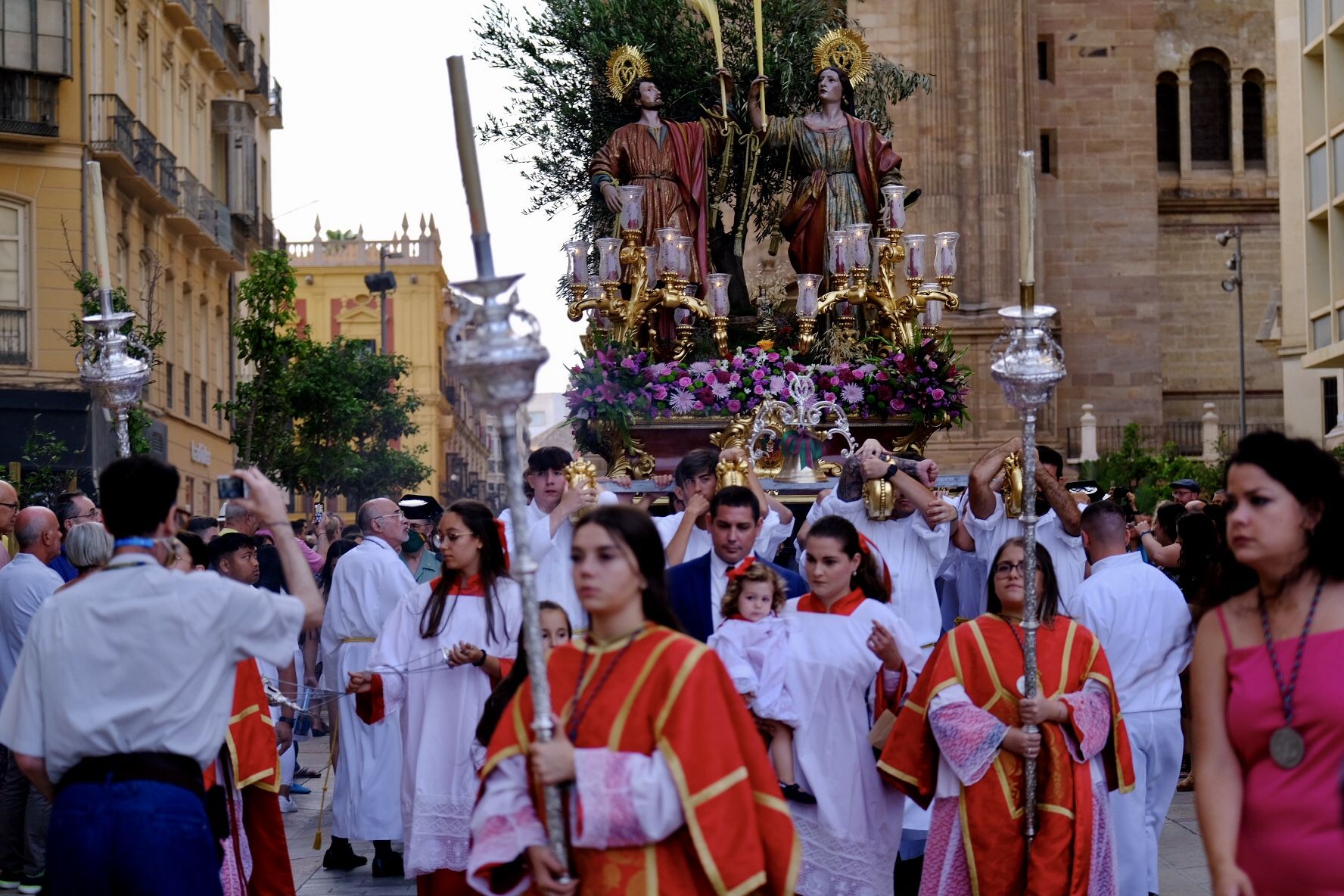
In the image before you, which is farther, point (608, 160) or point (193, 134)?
point (193, 134)

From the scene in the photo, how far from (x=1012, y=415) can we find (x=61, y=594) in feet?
78.5

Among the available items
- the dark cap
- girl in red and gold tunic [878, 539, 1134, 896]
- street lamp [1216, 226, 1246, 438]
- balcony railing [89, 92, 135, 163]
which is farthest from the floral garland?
street lamp [1216, 226, 1246, 438]

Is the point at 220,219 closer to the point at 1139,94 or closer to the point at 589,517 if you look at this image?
the point at 1139,94

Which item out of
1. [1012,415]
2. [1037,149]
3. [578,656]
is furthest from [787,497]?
[1037,149]

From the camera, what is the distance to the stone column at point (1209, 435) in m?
35.6

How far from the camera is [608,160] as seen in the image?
1352 centimetres

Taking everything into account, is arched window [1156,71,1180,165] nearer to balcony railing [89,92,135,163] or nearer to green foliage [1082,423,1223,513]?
green foliage [1082,423,1223,513]

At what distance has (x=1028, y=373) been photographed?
602 cm

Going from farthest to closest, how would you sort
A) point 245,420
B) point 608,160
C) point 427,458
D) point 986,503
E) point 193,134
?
point 427,458
point 193,134
point 245,420
point 608,160
point 986,503

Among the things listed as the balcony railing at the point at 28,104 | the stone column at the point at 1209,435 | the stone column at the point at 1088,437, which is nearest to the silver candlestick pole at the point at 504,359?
the balcony railing at the point at 28,104

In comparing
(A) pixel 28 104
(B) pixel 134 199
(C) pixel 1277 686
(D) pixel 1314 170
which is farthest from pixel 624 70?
(D) pixel 1314 170

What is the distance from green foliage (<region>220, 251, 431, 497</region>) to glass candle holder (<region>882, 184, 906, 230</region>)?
1235cm

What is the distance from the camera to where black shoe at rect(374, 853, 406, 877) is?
9.32 meters

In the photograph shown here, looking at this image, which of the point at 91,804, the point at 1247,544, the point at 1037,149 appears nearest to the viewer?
the point at 1247,544
